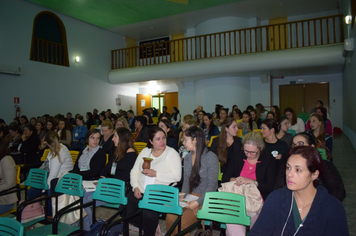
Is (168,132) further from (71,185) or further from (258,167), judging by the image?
(258,167)

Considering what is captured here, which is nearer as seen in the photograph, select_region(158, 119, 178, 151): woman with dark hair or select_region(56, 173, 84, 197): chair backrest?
select_region(56, 173, 84, 197): chair backrest

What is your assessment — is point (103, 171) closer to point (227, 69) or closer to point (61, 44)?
point (227, 69)

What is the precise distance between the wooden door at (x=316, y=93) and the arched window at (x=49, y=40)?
10660mm

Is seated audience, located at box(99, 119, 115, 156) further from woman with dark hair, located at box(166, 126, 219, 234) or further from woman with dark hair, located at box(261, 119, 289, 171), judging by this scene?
woman with dark hair, located at box(261, 119, 289, 171)

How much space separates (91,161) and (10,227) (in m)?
1.72

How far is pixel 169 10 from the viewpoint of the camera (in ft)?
32.7

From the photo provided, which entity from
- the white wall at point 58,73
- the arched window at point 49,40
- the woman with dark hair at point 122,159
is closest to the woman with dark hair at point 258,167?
the woman with dark hair at point 122,159

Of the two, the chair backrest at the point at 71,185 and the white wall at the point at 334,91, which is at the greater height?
the white wall at the point at 334,91

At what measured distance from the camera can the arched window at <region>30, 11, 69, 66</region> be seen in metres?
9.29

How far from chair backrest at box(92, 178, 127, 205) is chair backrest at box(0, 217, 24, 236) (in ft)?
3.08

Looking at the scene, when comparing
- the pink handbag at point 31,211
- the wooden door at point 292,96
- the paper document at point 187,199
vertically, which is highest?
the wooden door at point 292,96

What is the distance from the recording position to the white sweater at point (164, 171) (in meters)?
2.71

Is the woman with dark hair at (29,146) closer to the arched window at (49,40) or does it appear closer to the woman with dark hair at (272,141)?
the woman with dark hair at (272,141)

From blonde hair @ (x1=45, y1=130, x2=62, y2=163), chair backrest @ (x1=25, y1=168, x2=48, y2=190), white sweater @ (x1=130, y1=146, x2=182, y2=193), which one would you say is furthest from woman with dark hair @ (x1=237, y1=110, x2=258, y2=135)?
chair backrest @ (x1=25, y1=168, x2=48, y2=190)
